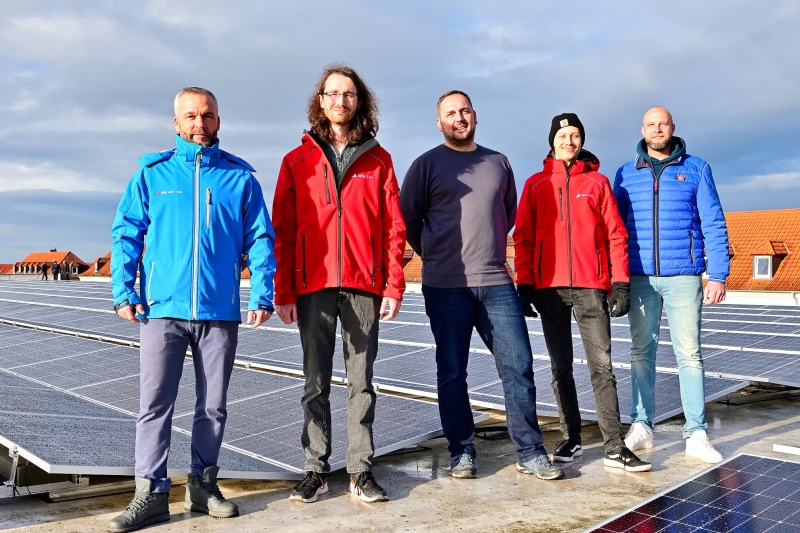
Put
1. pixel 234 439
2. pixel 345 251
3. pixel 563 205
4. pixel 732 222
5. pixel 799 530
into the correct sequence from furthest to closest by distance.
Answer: pixel 732 222 → pixel 563 205 → pixel 234 439 → pixel 345 251 → pixel 799 530

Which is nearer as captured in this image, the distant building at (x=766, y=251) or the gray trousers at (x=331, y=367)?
the gray trousers at (x=331, y=367)

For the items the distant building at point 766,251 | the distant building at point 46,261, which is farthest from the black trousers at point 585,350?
the distant building at point 46,261

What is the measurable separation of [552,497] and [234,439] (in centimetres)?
184

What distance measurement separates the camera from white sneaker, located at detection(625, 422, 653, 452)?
5199mm

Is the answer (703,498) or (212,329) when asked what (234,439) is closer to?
(212,329)

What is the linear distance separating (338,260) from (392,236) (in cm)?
34

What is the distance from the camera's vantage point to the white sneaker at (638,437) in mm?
5199

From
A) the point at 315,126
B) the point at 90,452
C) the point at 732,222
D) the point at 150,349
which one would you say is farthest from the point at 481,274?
the point at 732,222

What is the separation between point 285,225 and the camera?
13.8 ft

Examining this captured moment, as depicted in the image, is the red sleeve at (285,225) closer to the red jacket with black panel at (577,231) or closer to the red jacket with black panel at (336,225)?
the red jacket with black panel at (336,225)

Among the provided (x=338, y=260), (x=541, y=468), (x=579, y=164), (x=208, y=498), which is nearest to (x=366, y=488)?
(x=208, y=498)

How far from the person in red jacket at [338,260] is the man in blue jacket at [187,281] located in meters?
0.30

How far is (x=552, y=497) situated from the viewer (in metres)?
4.13

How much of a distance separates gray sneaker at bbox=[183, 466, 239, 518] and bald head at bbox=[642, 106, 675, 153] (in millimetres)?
3400
